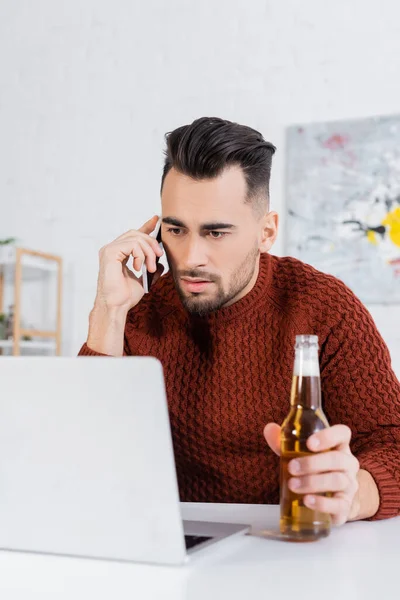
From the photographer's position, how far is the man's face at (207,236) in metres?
1.35

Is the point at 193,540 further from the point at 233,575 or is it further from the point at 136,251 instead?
the point at 136,251

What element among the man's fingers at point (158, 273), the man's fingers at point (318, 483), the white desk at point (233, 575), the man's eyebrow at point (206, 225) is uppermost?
the man's eyebrow at point (206, 225)

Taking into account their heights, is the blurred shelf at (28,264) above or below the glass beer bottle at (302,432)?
above

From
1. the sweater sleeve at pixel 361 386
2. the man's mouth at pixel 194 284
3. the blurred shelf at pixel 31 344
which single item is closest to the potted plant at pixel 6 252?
the blurred shelf at pixel 31 344

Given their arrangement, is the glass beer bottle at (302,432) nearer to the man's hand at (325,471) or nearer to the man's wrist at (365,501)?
the man's hand at (325,471)

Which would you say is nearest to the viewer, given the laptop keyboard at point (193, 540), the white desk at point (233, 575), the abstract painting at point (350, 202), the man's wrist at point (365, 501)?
the white desk at point (233, 575)

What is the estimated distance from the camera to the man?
133 centimetres

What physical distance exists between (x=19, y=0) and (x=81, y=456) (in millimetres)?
3606

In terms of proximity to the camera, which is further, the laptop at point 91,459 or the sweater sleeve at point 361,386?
the sweater sleeve at point 361,386

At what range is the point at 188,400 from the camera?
1414mm

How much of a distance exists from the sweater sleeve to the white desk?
37cm

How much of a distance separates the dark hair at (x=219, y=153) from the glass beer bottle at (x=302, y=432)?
65cm

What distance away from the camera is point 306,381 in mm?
825

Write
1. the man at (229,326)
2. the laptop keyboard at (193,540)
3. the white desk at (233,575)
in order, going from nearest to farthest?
the white desk at (233,575) → the laptop keyboard at (193,540) → the man at (229,326)
